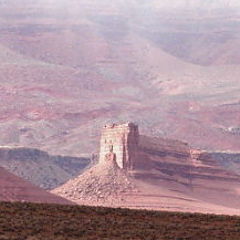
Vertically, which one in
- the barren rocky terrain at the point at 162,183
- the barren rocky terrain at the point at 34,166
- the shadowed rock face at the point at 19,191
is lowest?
the shadowed rock face at the point at 19,191

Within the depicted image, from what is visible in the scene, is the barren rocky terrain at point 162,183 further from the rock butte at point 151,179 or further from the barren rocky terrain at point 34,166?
the barren rocky terrain at point 34,166

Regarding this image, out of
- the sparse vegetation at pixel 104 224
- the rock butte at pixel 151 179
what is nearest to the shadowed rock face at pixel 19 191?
the rock butte at pixel 151 179

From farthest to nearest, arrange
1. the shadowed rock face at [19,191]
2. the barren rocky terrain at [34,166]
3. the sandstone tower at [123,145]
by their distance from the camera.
A: 1. the barren rocky terrain at [34,166]
2. the sandstone tower at [123,145]
3. the shadowed rock face at [19,191]

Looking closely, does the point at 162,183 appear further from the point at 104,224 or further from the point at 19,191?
the point at 104,224

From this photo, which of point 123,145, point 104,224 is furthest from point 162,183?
point 104,224

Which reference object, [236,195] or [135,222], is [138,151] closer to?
[236,195]

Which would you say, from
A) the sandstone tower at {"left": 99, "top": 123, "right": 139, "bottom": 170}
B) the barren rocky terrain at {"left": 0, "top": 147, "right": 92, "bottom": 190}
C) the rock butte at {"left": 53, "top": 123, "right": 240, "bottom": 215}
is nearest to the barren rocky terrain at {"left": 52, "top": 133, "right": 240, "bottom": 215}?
the rock butte at {"left": 53, "top": 123, "right": 240, "bottom": 215}

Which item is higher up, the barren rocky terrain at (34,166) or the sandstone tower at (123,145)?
the barren rocky terrain at (34,166)
